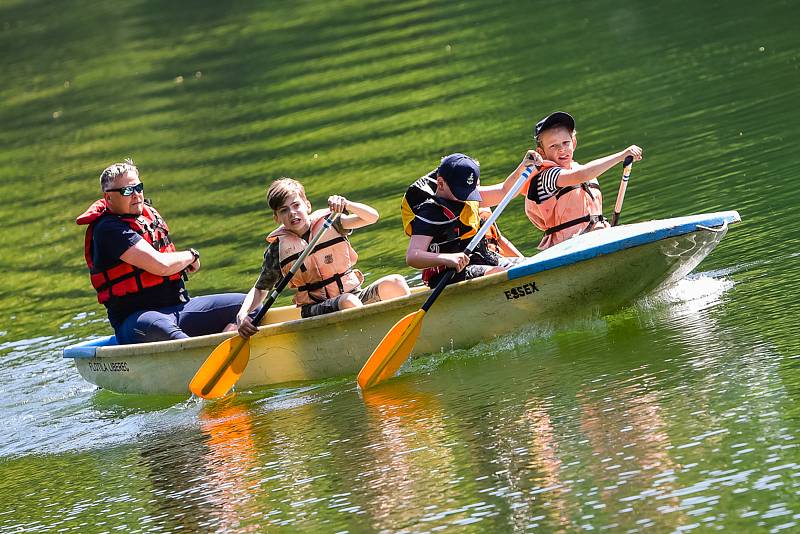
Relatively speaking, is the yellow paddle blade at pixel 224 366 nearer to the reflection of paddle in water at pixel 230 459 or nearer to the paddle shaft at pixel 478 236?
the reflection of paddle in water at pixel 230 459

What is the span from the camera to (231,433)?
8.20 meters

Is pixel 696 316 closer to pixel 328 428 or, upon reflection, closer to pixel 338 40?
pixel 328 428

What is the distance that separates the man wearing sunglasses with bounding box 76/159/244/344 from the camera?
Answer: 30.3ft

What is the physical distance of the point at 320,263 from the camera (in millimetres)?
8930

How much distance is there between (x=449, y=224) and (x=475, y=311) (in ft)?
1.78

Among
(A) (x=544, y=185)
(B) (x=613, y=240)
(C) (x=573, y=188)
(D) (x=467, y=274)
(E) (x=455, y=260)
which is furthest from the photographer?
(C) (x=573, y=188)

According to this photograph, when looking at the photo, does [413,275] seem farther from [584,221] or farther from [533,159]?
[533,159]

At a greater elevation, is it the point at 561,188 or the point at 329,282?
the point at 561,188

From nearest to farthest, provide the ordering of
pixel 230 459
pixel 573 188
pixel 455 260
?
pixel 230 459 → pixel 455 260 → pixel 573 188

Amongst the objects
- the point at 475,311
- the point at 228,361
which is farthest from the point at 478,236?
the point at 228,361

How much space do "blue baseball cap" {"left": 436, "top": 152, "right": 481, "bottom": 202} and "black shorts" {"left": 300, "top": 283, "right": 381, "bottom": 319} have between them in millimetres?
978

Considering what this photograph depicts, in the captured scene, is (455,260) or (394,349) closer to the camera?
(455,260)

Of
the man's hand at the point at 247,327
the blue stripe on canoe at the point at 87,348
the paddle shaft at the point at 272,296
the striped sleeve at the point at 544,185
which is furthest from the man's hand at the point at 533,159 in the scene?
the blue stripe on canoe at the point at 87,348

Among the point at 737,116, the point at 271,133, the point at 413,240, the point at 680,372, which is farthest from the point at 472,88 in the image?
the point at 680,372
